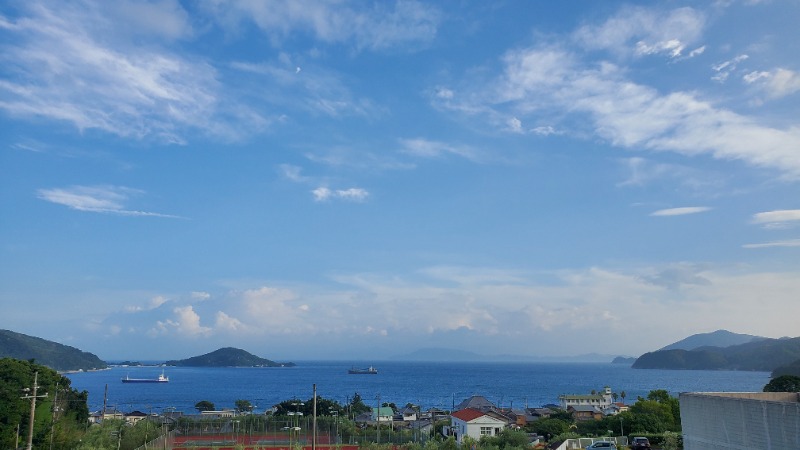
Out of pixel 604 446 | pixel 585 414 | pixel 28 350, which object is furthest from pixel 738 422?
pixel 28 350

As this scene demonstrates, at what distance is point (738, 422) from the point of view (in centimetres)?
1188

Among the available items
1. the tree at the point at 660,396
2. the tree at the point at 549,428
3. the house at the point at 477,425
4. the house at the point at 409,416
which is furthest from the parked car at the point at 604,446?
the house at the point at 409,416

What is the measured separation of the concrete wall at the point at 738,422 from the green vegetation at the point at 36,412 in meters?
23.4

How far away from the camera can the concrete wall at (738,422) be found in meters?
10.4

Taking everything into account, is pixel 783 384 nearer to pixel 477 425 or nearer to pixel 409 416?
pixel 477 425

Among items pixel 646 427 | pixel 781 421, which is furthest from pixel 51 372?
pixel 781 421

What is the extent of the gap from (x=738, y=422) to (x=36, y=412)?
30.3 metres

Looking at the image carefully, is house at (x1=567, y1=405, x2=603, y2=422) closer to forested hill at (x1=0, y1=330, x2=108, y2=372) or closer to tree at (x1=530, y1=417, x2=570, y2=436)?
tree at (x1=530, y1=417, x2=570, y2=436)

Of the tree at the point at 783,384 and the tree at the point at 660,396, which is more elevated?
the tree at the point at 783,384

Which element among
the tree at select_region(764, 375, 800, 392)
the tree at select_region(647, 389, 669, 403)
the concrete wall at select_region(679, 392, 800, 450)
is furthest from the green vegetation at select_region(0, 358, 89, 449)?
the tree at select_region(764, 375, 800, 392)

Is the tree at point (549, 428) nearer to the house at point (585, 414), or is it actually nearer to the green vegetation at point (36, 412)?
the house at point (585, 414)

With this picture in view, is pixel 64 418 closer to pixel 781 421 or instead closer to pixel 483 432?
pixel 483 432

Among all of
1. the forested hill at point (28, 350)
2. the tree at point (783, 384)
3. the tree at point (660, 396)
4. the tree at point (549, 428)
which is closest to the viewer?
the tree at point (549, 428)

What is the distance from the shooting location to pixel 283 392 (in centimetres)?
12338
